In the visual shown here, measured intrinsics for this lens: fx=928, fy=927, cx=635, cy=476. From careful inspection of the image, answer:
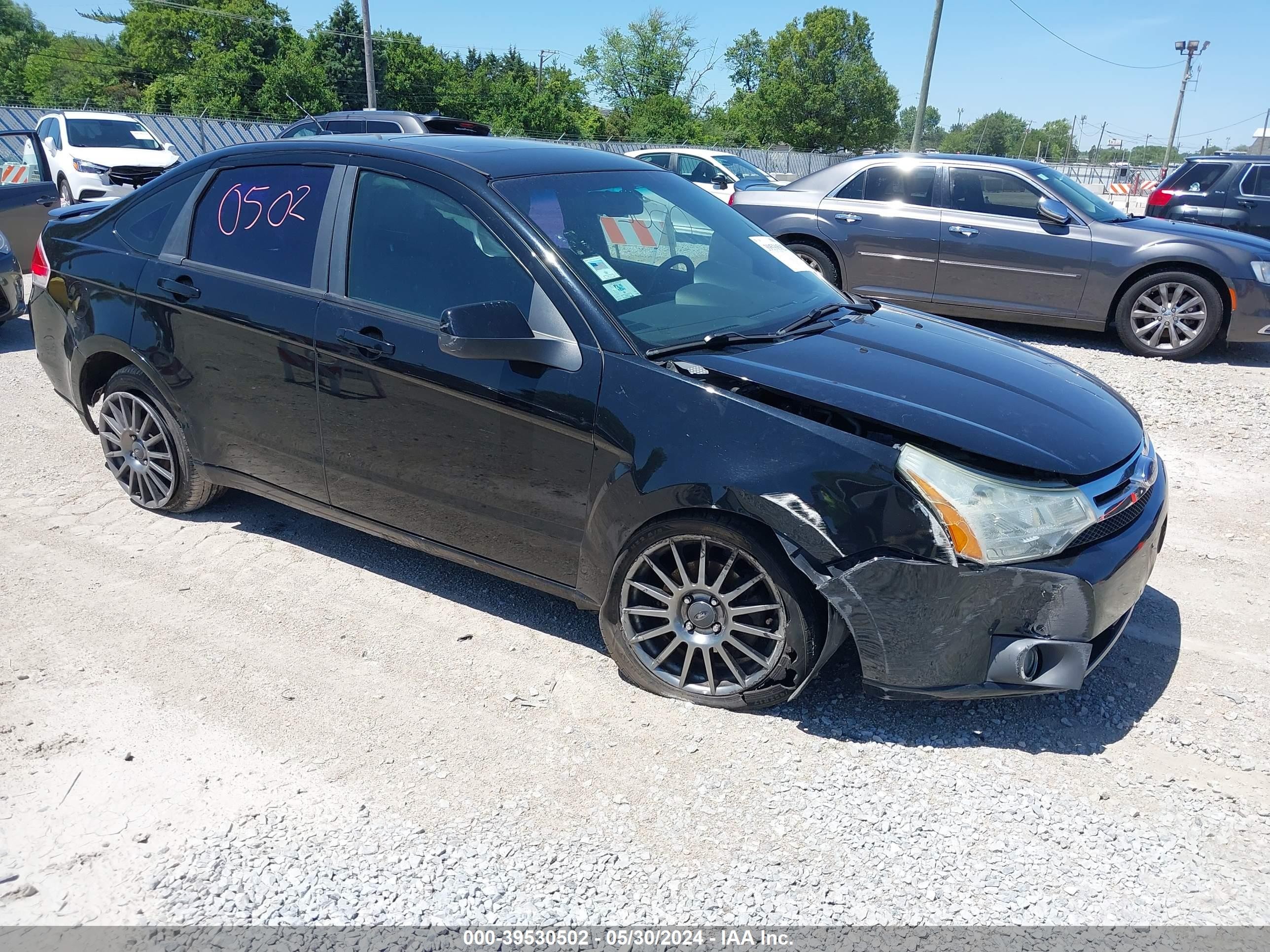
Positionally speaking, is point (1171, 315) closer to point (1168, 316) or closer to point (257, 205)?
point (1168, 316)

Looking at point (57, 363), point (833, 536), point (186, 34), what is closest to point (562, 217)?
point (833, 536)

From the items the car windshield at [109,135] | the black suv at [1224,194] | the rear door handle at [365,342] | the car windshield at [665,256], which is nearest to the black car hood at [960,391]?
the car windshield at [665,256]

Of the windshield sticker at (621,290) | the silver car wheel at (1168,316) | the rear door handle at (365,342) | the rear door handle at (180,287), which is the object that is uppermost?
the windshield sticker at (621,290)

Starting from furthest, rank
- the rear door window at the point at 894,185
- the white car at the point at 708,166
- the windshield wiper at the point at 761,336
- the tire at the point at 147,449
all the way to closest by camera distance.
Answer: the white car at the point at 708,166 < the rear door window at the point at 894,185 < the tire at the point at 147,449 < the windshield wiper at the point at 761,336

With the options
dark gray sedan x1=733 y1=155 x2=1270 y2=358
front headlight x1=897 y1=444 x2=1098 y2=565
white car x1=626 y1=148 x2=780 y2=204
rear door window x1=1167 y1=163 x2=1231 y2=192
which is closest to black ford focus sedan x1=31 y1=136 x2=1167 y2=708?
front headlight x1=897 y1=444 x2=1098 y2=565

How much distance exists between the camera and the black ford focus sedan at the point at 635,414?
278 cm

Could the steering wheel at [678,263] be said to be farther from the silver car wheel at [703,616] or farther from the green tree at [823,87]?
the green tree at [823,87]

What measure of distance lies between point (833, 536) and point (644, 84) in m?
83.8

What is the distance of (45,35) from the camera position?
80.4 meters

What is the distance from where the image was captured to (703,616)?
10.1 ft

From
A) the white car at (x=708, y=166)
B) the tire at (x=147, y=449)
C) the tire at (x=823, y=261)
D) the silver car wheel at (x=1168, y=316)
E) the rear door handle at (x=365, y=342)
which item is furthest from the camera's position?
the white car at (x=708, y=166)

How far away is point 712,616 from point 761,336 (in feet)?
3.44

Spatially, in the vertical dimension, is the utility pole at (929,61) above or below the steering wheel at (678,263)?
above

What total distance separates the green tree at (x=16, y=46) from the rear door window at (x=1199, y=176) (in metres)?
67.5
